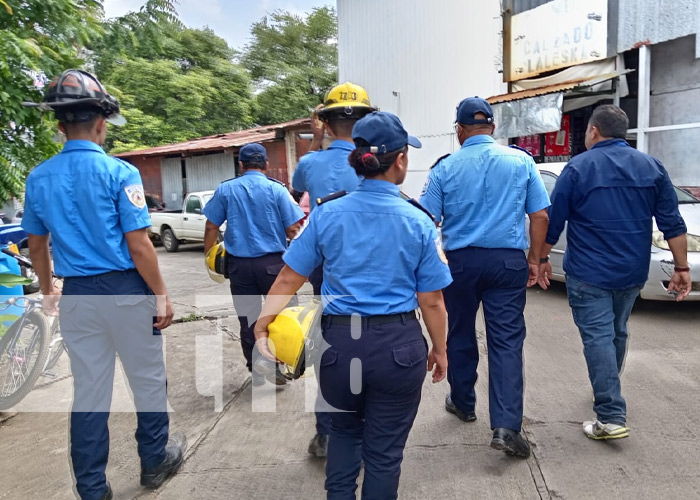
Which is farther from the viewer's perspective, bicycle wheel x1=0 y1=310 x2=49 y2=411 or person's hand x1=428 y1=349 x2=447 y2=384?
bicycle wheel x1=0 y1=310 x2=49 y2=411

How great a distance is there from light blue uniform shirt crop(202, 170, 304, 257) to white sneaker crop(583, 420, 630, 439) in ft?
7.66

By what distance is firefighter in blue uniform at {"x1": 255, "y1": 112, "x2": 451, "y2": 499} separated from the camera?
2.21m

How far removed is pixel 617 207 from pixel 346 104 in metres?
1.65

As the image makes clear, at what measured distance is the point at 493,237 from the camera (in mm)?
3227

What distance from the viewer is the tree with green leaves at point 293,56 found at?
27766 mm

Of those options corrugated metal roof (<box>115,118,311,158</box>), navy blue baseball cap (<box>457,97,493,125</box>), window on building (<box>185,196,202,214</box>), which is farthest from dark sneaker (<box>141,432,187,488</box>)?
corrugated metal roof (<box>115,118,311,158</box>)

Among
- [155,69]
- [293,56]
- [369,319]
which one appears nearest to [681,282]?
[369,319]

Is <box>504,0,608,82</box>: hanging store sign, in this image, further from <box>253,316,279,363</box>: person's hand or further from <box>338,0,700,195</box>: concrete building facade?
<box>253,316,279,363</box>: person's hand

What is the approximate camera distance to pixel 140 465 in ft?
10.5

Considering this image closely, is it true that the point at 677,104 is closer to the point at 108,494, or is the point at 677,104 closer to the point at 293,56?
the point at 108,494

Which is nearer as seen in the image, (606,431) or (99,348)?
(99,348)

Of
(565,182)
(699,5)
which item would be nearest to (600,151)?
(565,182)

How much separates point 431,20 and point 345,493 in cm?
1392

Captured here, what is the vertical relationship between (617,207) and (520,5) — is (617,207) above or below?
below
